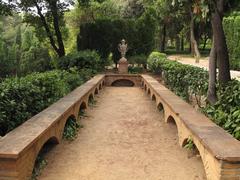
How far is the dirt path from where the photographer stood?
183 inches

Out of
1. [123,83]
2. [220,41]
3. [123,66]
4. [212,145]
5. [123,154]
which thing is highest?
[220,41]

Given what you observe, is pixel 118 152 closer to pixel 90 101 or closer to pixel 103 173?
pixel 103 173

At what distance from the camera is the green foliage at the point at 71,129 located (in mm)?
6489

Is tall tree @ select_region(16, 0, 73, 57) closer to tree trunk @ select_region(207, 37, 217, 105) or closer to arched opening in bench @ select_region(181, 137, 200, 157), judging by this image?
tree trunk @ select_region(207, 37, 217, 105)

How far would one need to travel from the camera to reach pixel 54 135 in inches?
218

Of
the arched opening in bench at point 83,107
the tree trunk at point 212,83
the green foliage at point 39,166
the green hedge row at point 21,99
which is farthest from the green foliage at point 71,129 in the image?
the tree trunk at point 212,83

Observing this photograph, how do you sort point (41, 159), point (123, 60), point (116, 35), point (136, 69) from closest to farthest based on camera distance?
point (41, 159) < point (123, 60) < point (136, 69) < point (116, 35)

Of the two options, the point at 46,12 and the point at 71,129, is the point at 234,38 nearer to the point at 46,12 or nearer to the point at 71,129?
the point at 46,12

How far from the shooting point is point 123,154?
5.52m

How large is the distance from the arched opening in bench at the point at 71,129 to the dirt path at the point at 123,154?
0.15m

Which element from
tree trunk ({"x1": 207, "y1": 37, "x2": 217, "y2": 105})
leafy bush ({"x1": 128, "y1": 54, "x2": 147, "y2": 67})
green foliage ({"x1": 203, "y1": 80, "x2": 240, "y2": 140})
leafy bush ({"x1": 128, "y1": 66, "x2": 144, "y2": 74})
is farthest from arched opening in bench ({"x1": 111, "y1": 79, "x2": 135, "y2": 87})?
green foliage ({"x1": 203, "y1": 80, "x2": 240, "y2": 140})

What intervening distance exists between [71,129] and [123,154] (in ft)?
5.79

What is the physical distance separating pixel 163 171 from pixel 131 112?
4728 millimetres

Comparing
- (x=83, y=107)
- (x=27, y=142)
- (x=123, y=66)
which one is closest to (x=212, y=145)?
(x=27, y=142)
